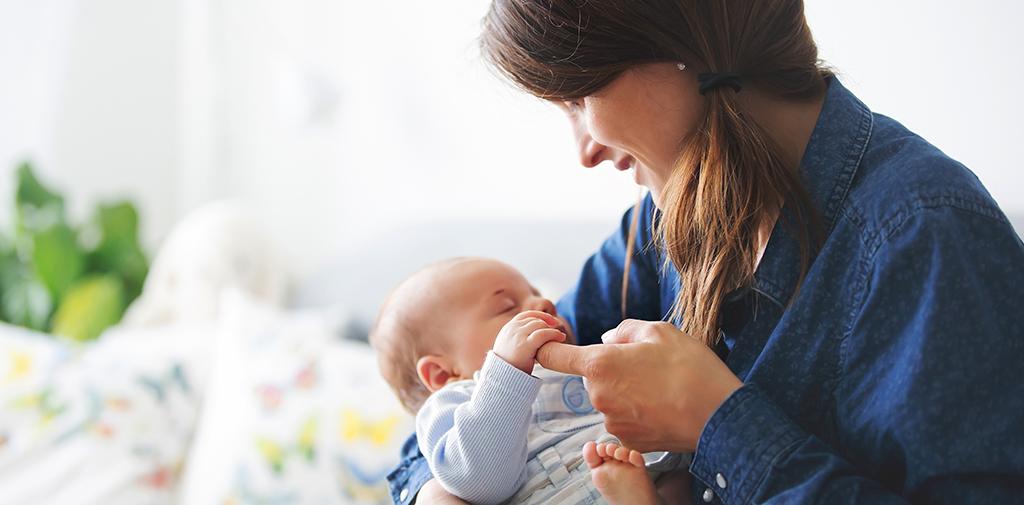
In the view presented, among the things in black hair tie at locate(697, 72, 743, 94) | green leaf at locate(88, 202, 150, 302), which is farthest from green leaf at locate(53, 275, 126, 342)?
black hair tie at locate(697, 72, 743, 94)

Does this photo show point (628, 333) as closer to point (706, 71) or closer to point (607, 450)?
point (607, 450)

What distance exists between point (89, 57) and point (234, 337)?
6.13 feet

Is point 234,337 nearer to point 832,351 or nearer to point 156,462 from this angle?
point 156,462

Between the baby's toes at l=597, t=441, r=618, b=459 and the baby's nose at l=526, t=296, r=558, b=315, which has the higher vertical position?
the baby's nose at l=526, t=296, r=558, b=315

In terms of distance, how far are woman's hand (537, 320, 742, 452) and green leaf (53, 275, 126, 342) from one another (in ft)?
7.09

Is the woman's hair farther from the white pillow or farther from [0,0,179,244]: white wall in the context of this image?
[0,0,179,244]: white wall

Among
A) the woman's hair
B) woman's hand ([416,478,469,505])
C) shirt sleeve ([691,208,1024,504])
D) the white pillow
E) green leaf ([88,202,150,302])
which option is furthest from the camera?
green leaf ([88,202,150,302])

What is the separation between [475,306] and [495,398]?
27cm

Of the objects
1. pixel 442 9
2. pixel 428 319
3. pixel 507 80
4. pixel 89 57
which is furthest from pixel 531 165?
pixel 89 57

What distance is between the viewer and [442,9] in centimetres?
238

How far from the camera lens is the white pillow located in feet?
5.77

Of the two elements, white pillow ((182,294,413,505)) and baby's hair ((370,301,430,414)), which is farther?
white pillow ((182,294,413,505))

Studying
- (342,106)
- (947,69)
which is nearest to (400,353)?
(947,69)

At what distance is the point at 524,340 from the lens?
3.21ft
